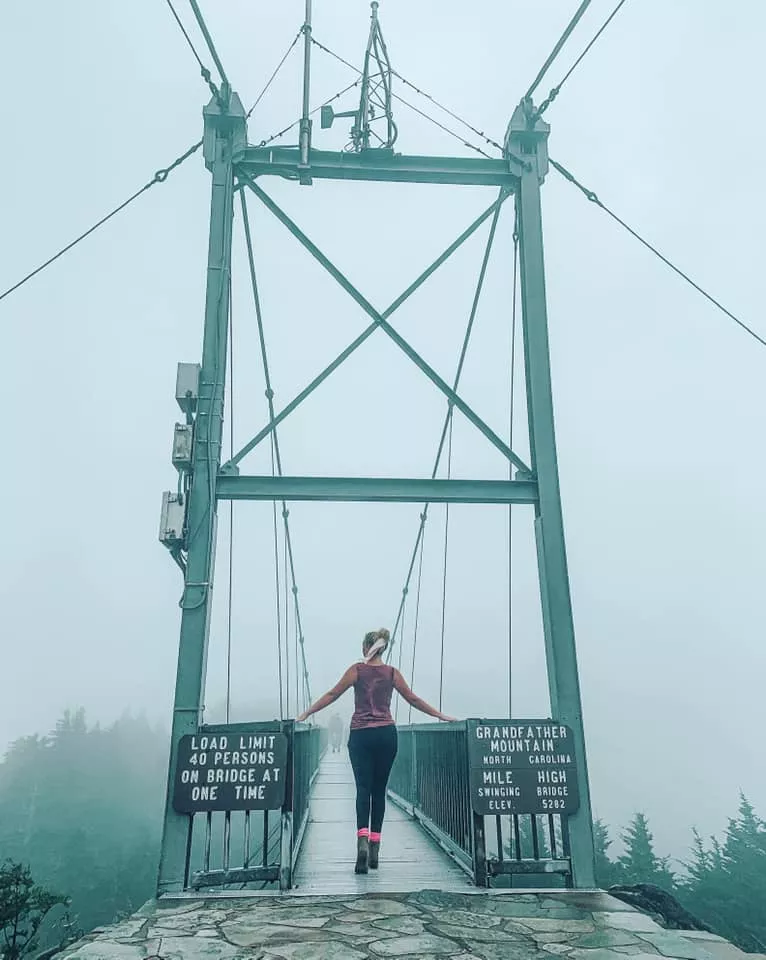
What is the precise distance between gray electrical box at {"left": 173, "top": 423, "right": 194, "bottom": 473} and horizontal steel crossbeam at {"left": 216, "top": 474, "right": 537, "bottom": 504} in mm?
305

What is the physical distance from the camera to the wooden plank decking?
A: 4801 millimetres

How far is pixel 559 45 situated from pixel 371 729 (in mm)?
5654

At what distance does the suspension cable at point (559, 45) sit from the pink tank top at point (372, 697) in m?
5.17

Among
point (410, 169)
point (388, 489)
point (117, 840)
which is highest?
point (410, 169)

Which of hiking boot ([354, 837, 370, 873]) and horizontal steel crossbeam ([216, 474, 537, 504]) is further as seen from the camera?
horizontal steel crossbeam ([216, 474, 537, 504])

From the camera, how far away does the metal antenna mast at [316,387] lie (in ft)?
18.3

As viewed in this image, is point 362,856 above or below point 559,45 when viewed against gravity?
below

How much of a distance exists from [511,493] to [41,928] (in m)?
73.7

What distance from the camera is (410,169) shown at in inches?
282

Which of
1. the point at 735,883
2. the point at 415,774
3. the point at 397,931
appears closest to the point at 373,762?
the point at 397,931

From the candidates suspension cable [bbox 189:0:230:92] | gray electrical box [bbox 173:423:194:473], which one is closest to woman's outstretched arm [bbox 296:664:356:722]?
gray electrical box [bbox 173:423:194:473]

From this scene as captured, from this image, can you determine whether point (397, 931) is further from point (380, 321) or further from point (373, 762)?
point (380, 321)

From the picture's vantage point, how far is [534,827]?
5039mm

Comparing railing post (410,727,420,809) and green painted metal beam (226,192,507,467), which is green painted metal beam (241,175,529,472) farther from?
railing post (410,727,420,809)
